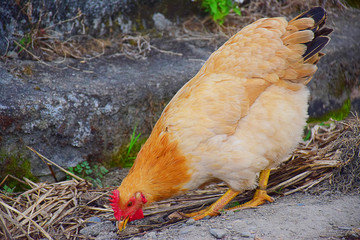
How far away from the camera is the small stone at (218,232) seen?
2.72 meters

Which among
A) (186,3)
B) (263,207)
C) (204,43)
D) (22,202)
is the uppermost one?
(186,3)

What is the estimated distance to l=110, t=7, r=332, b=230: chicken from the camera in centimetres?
298

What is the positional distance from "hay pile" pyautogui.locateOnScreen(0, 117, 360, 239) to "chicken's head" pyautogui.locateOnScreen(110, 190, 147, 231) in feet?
0.49

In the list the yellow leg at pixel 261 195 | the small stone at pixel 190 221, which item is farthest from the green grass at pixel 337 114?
the small stone at pixel 190 221

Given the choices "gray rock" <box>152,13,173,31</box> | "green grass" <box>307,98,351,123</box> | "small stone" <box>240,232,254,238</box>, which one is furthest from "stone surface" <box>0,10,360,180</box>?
"small stone" <box>240,232,254,238</box>

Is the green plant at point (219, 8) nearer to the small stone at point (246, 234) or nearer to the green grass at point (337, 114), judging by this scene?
the green grass at point (337, 114)

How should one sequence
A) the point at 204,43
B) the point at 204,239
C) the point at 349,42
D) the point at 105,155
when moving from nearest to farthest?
the point at 204,239 → the point at 105,155 → the point at 204,43 → the point at 349,42

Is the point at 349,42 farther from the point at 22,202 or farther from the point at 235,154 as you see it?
the point at 22,202

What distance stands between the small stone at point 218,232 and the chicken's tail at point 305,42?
1.38m

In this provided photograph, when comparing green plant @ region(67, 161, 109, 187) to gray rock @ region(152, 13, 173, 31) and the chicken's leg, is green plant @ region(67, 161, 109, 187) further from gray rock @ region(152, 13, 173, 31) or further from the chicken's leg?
gray rock @ region(152, 13, 173, 31)

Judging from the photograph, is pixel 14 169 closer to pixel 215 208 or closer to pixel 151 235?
pixel 151 235

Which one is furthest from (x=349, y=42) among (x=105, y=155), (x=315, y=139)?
(x=105, y=155)

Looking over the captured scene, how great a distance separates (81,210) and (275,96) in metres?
1.89

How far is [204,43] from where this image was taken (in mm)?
5105
